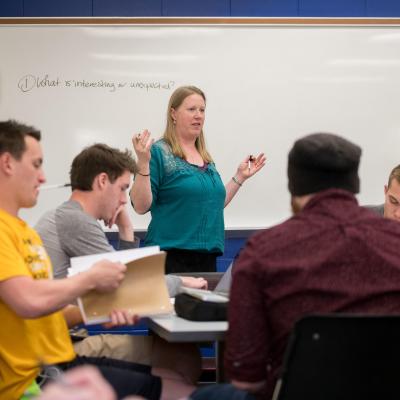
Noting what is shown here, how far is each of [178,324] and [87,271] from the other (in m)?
0.31

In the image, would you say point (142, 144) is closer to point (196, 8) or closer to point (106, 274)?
point (106, 274)

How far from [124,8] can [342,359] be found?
332 centimetres

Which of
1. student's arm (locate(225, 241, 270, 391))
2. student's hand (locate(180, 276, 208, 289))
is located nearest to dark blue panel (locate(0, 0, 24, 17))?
student's hand (locate(180, 276, 208, 289))

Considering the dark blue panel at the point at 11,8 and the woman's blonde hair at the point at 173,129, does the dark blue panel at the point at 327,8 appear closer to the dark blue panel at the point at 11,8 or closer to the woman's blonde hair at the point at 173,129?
the woman's blonde hair at the point at 173,129

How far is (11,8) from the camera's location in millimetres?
4285

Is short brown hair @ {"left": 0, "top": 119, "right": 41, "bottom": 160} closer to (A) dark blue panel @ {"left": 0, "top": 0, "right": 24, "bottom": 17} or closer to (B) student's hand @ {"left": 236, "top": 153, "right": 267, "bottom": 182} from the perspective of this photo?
(B) student's hand @ {"left": 236, "top": 153, "right": 267, "bottom": 182}

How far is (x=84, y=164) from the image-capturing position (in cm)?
245

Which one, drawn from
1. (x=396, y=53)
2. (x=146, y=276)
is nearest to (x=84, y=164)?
(x=146, y=276)

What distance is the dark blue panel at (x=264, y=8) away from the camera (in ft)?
14.2

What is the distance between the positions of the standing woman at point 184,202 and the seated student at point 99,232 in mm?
763

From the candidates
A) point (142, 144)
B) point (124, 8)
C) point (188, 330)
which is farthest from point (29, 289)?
point (124, 8)

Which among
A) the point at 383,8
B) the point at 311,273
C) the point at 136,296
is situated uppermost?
the point at 383,8

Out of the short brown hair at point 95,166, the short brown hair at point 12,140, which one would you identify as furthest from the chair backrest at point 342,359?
the short brown hair at point 95,166

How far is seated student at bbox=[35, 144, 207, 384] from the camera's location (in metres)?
2.29
